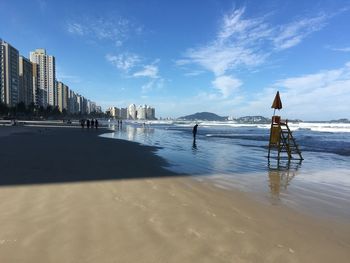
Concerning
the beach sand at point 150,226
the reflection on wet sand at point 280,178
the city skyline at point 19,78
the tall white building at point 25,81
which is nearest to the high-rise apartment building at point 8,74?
the city skyline at point 19,78

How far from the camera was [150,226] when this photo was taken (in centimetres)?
491

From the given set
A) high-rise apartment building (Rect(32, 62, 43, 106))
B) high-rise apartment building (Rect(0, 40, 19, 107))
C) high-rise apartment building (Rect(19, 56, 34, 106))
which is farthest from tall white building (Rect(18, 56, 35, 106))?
high-rise apartment building (Rect(0, 40, 19, 107))

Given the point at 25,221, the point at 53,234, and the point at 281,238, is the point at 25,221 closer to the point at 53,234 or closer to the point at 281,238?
the point at 53,234

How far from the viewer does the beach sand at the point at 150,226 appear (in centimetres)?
396

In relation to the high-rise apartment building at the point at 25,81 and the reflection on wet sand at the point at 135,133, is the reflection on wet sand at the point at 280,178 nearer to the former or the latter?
the reflection on wet sand at the point at 135,133

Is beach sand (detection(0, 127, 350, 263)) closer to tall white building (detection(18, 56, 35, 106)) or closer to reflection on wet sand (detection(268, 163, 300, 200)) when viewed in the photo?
reflection on wet sand (detection(268, 163, 300, 200))

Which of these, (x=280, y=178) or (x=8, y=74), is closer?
(x=280, y=178)

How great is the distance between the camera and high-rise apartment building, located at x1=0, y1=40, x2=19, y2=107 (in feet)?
450

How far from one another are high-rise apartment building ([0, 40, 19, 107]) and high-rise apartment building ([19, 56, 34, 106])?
282 inches

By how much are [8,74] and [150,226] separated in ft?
506

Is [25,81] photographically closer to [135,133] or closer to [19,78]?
[19,78]

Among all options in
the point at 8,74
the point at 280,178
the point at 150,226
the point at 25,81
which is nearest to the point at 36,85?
the point at 25,81

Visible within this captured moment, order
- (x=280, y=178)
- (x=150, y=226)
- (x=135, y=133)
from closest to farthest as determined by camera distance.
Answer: (x=150, y=226) < (x=280, y=178) < (x=135, y=133)

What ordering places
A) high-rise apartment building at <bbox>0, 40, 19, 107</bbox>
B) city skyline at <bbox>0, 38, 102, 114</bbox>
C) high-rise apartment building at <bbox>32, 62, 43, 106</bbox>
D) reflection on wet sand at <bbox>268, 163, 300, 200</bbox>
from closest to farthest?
1. reflection on wet sand at <bbox>268, 163, 300, 200</bbox>
2. high-rise apartment building at <bbox>0, 40, 19, 107</bbox>
3. city skyline at <bbox>0, 38, 102, 114</bbox>
4. high-rise apartment building at <bbox>32, 62, 43, 106</bbox>
